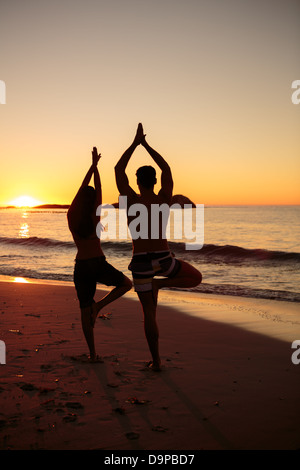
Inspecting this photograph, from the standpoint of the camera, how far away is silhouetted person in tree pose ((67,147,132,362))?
4.83 m

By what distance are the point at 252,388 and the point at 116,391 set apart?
4.58 ft

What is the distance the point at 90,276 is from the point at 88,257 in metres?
0.23

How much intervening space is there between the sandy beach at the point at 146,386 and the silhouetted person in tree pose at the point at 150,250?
752 mm

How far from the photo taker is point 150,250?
453 centimetres

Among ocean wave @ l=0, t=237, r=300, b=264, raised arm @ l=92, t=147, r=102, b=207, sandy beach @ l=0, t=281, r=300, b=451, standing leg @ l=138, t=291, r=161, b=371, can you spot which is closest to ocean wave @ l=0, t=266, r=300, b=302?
sandy beach @ l=0, t=281, r=300, b=451

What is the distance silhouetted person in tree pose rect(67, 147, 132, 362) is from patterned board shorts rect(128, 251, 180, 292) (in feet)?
1.61

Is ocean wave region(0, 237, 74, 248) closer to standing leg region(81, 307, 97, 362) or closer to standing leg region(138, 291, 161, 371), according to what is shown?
standing leg region(81, 307, 97, 362)

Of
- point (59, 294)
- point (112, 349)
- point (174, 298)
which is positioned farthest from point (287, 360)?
point (59, 294)

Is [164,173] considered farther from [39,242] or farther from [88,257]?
[39,242]

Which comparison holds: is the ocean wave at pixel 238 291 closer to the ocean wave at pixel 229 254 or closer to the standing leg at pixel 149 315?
the standing leg at pixel 149 315

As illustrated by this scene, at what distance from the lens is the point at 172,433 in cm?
336

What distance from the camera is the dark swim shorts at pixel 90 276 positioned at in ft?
16.2
